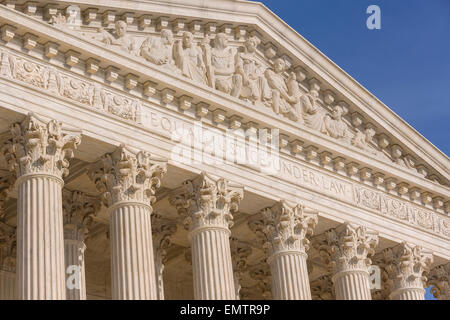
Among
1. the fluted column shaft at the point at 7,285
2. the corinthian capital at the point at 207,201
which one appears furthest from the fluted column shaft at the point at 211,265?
the fluted column shaft at the point at 7,285

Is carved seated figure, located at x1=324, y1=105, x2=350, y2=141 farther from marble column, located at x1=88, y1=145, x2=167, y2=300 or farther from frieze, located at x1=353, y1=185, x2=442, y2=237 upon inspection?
marble column, located at x1=88, y1=145, x2=167, y2=300

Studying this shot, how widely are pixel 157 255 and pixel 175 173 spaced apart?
4298mm

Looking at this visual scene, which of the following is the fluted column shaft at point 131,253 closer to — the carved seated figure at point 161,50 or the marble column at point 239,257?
the carved seated figure at point 161,50

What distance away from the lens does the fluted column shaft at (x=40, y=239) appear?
27.6 meters

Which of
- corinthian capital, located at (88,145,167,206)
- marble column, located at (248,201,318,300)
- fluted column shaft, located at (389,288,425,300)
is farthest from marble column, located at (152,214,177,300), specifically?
fluted column shaft, located at (389,288,425,300)

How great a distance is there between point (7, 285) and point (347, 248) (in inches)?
488

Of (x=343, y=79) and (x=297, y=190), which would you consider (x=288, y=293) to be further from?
(x=343, y=79)

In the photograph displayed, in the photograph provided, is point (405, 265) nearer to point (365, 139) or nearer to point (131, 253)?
point (365, 139)

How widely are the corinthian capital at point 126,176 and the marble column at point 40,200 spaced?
1615 millimetres

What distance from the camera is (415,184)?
136 feet

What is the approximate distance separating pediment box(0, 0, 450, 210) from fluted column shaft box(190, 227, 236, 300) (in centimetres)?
436

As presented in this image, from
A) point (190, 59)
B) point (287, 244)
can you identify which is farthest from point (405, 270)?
point (190, 59)
